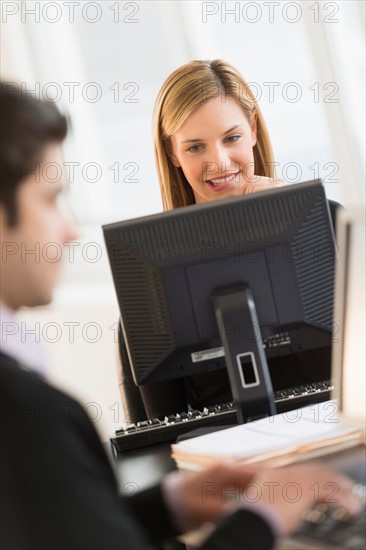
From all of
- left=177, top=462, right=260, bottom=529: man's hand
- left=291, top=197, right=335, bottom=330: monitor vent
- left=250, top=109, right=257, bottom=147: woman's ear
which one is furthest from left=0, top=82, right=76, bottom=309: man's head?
left=250, top=109, right=257, bottom=147: woman's ear

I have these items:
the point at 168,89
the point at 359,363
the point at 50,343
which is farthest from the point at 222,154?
the point at 50,343

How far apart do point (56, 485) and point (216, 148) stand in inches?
67.7

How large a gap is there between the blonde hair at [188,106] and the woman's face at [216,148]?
23 mm

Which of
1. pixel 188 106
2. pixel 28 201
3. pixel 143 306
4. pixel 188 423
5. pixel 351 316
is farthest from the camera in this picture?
pixel 188 106

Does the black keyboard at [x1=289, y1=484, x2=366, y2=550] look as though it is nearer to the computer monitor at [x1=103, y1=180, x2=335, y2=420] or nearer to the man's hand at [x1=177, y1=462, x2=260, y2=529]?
the man's hand at [x1=177, y1=462, x2=260, y2=529]

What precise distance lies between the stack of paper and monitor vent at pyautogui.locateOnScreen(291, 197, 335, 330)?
25 cm

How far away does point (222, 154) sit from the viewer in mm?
2672

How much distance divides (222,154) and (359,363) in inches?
48.1

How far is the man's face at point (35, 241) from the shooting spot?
120 cm

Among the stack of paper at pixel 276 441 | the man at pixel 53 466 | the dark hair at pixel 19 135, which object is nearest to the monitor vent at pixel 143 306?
the stack of paper at pixel 276 441

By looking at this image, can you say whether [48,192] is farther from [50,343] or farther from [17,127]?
[50,343]

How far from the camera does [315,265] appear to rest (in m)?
1.95

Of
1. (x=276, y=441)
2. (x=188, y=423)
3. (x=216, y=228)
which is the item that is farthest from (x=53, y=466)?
(x=188, y=423)

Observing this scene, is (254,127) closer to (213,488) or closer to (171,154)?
(171,154)
